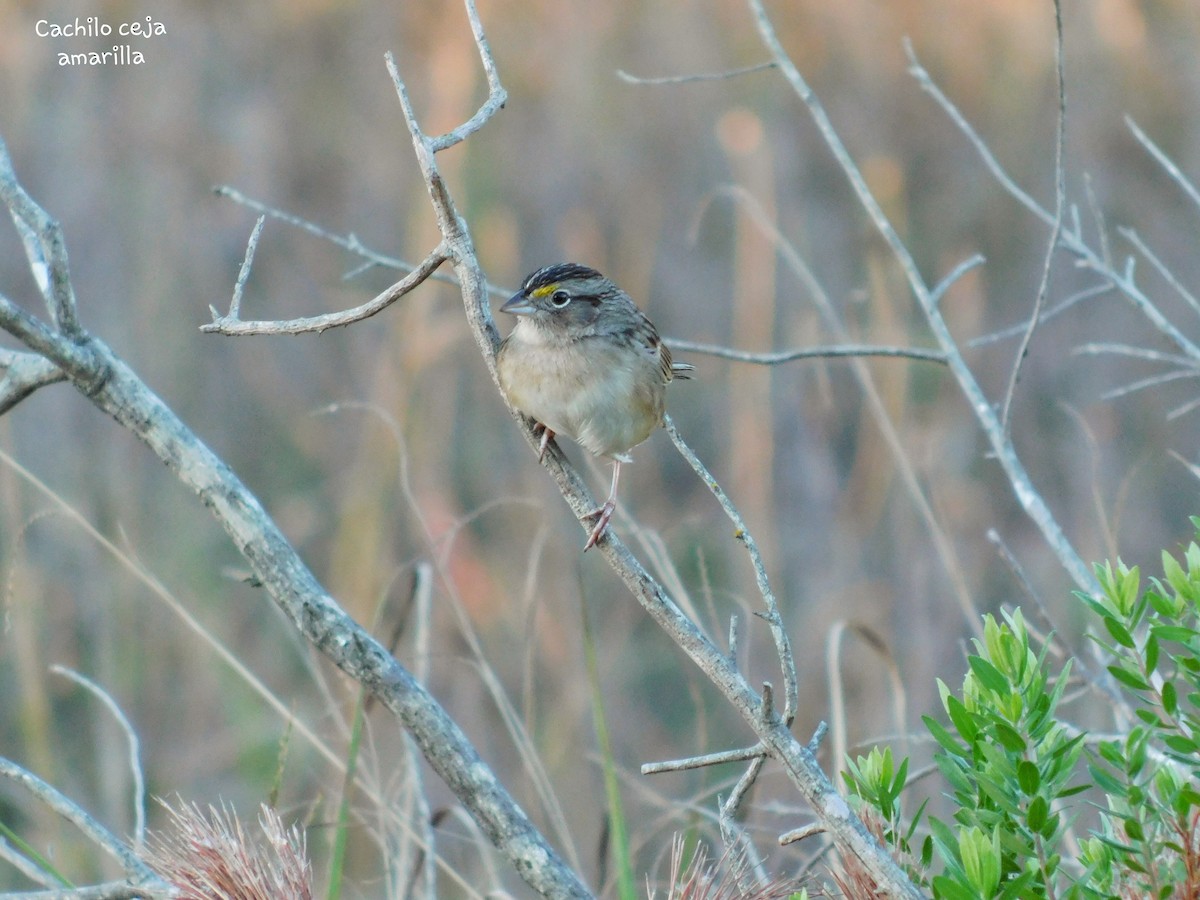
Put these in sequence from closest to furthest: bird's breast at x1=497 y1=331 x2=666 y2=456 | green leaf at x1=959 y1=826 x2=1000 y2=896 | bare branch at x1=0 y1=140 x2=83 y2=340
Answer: green leaf at x1=959 y1=826 x2=1000 y2=896
bare branch at x1=0 y1=140 x2=83 y2=340
bird's breast at x1=497 y1=331 x2=666 y2=456

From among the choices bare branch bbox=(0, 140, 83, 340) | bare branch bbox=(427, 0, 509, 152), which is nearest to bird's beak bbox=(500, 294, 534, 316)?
bare branch bbox=(427, 0, 509, 152)

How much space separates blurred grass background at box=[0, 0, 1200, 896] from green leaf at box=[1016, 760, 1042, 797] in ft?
7.73

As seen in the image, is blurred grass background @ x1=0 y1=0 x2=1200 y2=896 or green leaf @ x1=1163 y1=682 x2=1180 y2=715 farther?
blurred grass background @ x1=0 y1=0 x2=1200 y2=896

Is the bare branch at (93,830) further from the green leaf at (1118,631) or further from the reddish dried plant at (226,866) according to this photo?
the green leaf at (1118,631)

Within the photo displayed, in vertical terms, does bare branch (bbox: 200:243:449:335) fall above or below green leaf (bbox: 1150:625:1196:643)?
above

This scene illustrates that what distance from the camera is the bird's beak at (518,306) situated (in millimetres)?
3242

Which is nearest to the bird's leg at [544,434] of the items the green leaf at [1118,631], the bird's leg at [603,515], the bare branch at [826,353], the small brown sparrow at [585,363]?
the small brown sparrow at [585,363]

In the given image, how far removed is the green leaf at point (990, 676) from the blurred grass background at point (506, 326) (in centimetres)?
234

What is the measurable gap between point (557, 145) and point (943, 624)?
3.65 m

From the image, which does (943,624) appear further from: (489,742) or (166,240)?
(166,240)

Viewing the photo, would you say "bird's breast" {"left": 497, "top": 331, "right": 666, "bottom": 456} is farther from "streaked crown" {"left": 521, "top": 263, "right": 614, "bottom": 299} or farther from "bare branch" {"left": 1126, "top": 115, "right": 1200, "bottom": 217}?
"bare branch" {"left": 1126, "top": 115, "right": 1200, "bottom": 217}

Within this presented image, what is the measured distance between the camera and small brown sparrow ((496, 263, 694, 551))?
2912 millimetres

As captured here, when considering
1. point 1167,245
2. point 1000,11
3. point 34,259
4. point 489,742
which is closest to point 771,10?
point 1000,11

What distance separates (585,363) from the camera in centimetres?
311
